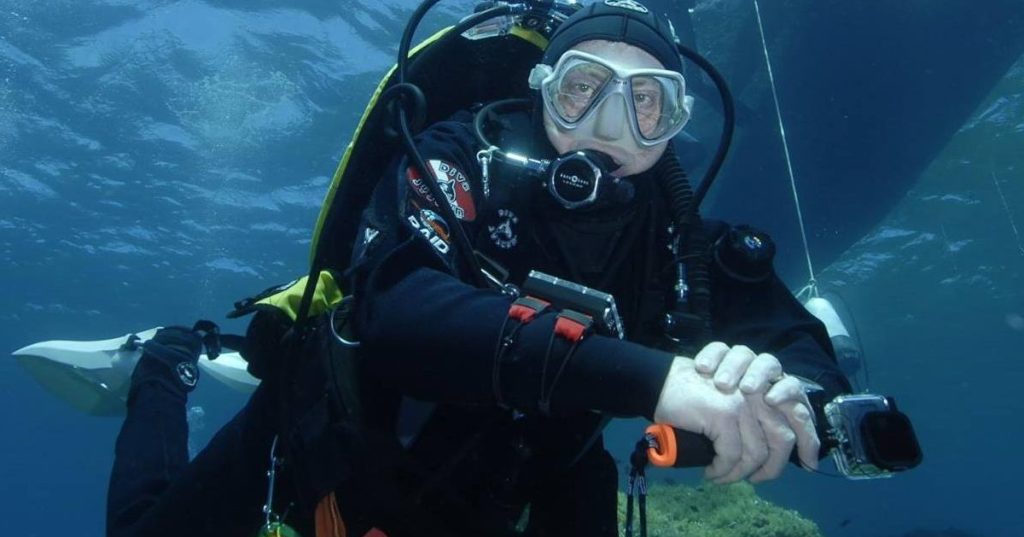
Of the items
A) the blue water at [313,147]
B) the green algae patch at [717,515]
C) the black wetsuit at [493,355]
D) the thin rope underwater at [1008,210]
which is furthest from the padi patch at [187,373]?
the thin rope underwater at [1008,210]

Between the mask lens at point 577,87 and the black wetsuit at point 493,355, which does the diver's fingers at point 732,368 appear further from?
the mask lens at point 577,87

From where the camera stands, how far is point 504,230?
285 cm

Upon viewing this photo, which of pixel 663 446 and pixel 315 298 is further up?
pixel 315 298

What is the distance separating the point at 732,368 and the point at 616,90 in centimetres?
164

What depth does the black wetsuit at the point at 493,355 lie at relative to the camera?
6.12 feet

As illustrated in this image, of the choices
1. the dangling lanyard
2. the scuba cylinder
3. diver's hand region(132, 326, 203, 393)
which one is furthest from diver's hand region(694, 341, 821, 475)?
the scuba cylinder

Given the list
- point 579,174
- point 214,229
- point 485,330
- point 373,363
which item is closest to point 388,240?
point 373,363

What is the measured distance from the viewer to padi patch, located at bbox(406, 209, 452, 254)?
2316 millimetres

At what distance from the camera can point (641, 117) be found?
3000 mm

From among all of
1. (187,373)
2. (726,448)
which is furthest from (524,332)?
(187,373)

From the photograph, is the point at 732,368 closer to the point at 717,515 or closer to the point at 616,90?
the point at 616,90

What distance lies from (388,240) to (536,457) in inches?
50.5

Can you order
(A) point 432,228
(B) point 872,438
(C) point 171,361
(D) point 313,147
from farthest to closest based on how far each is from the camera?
(D) point 313,147 < (C) point 171,361 < (A) point 432,228 < (B) point 872,438

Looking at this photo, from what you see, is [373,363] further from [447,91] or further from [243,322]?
[243,322]
